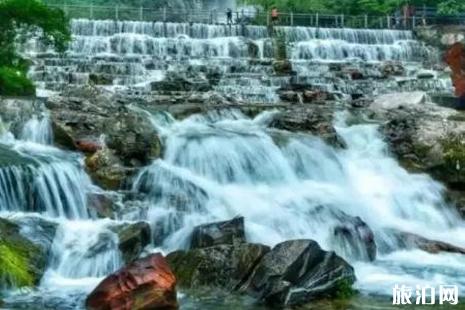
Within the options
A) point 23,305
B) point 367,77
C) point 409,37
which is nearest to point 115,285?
point 23,305

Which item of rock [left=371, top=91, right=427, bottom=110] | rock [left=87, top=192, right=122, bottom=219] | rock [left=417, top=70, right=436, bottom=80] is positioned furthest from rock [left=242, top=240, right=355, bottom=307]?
rock [left=417, top=70, right=436, bottom=80]

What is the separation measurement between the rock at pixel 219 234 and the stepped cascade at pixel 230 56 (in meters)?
12.5

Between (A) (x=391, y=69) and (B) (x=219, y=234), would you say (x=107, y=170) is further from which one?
(A) (x=391, y=69)

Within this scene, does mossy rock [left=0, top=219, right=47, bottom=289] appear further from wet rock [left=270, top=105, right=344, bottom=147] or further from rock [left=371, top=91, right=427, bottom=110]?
rock [left=371, top=91, right=427, bottom=110]

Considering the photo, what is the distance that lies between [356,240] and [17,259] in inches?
228

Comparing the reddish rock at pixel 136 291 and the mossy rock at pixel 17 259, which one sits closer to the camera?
the reddish rock at pixel 136 291

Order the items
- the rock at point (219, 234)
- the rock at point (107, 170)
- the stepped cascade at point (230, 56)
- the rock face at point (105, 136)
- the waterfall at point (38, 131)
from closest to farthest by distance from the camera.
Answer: the rock at point (219, 234), the rock at point (107, 170), the rock face at point (105, 136), the waterfall at point (38, 131), the stepped cascade at point (230, 56)

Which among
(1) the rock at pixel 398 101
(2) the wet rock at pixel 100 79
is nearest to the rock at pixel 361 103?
(1) the rock at pixel 398 101

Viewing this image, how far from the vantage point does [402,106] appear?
20.9 meters

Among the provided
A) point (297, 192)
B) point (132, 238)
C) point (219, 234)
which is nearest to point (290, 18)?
point (297, 192)

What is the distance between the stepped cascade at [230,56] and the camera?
2520cm

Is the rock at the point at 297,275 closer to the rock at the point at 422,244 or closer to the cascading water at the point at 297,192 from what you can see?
the cascading water at the point at 297,192

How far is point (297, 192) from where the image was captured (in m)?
14.8

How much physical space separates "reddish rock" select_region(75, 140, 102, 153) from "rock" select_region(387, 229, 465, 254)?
20.6 ft
